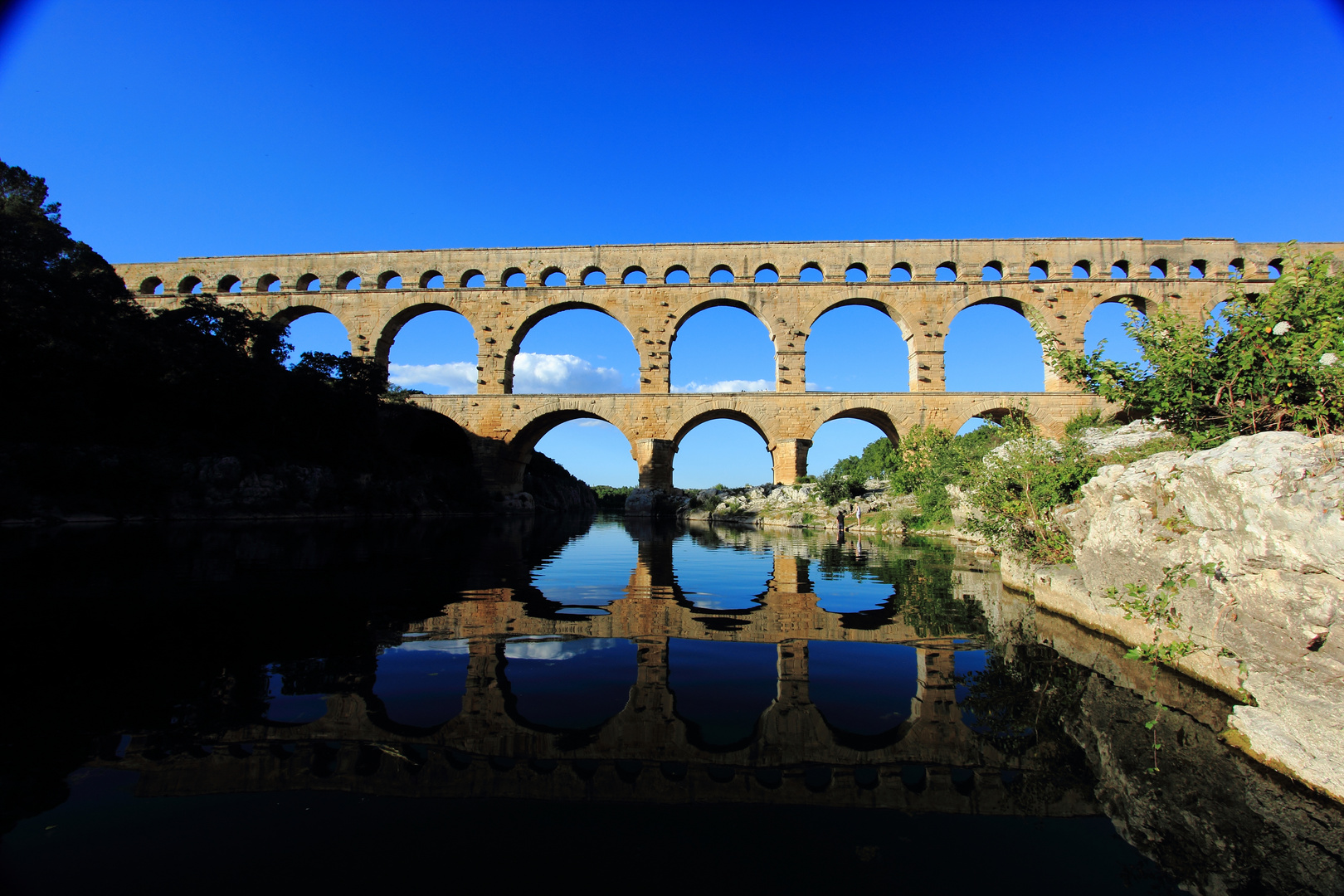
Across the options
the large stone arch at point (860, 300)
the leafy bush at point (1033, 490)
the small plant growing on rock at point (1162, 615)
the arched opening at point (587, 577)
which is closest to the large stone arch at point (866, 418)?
the large stone arch at point (860, 300)

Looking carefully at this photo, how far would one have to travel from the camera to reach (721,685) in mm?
3213

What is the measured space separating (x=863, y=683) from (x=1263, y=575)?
1.87m

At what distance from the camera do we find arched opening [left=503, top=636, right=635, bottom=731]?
276 cm

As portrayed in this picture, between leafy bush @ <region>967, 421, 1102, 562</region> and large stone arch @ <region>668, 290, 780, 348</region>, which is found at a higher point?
large stone arch @ <region>668, 290, 780, 348</region>

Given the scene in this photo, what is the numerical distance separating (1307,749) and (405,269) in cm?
2744

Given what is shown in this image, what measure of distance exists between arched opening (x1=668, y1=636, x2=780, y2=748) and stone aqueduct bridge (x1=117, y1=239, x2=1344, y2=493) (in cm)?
1816

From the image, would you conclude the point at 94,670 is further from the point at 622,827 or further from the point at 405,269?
the point at 405,269

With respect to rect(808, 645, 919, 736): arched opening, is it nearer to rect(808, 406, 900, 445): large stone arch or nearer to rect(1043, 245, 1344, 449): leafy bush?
rect(1043, 245, 1344, 449): leafy bush

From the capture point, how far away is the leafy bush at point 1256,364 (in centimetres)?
393

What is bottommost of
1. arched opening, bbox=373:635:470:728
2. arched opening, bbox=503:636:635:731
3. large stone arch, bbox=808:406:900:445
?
arched opening, bbox=503:636:635:731

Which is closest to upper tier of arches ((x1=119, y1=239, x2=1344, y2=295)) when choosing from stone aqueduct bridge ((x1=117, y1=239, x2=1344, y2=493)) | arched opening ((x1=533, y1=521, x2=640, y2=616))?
stone aqueduct bridge ((x1=117, y1=239, x2=1344, y2=493))

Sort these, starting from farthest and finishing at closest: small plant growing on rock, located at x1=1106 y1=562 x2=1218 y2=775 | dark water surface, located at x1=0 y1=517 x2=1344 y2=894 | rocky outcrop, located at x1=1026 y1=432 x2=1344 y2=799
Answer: small plant growing on rock, located at x1=1106 y1=562 x2=1218 y2=775
rocky outcrop, located at x1=1026 y1=432 x2=1344 y2=799
dark water surface, located at x1=0 y1=517 x2=1344 y2=894

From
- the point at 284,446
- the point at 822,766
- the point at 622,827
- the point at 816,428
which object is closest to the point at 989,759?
the point at 822,766

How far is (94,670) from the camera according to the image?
3.19m
